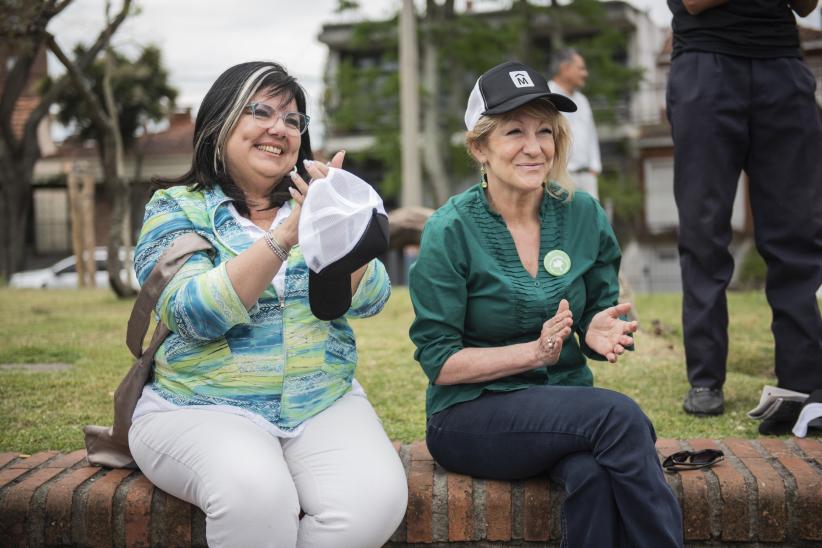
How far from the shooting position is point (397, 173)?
23.9 metres

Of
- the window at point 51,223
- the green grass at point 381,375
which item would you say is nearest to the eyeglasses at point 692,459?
the green grass at point 381,375

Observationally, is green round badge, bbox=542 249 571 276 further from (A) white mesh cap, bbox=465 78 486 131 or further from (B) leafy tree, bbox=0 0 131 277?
(B) leafy tree, bbox=0 0 131 277

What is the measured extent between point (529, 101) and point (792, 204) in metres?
1.42

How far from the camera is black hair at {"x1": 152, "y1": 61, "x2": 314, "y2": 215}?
2711 mm

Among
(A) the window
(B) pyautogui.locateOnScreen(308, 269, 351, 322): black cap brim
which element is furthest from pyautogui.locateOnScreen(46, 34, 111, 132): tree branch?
(A) the window

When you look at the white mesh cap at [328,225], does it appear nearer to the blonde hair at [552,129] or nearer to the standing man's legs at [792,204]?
the blonde hair at [552,129]

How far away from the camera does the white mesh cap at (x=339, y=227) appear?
228 cm

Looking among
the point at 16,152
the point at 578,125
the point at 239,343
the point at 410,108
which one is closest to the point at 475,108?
the point at 239,343

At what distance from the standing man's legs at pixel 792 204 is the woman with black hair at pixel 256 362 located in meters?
1.69

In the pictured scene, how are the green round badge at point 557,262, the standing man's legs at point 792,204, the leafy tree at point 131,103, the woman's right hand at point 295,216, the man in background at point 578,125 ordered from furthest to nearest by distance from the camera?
the leafy tree at point 131,103 → the man in background at point 578,125 → the standing man's legs at point 792,204 → the green round badge at point 557,262 → the woman's right hand at point 295,216

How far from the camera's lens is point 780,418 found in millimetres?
3281

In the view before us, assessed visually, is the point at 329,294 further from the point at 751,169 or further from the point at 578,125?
the point at 578,125

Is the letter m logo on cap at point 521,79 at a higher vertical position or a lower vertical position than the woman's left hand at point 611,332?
higher

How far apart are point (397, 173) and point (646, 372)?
1962cm
